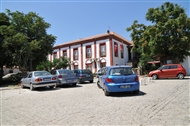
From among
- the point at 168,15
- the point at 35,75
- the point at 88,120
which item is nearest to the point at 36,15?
the point at 35,75

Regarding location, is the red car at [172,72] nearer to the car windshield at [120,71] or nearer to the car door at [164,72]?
the car door at [164,72]

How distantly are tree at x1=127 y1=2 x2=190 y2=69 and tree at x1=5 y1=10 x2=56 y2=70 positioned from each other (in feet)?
47.0

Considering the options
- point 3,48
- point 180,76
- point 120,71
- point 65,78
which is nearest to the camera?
point 120,71

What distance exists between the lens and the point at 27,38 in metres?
20.1

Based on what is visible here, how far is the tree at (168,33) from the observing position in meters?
20.5

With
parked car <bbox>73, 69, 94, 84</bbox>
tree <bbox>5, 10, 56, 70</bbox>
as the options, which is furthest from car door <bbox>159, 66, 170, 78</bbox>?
tree <bbox>5, 10, 56, 70</bbox>

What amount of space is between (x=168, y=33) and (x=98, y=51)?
13.9 metres

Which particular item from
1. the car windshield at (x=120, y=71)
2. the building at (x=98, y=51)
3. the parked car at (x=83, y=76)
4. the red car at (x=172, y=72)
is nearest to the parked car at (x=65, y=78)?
the parked car at (x=83, y=76)

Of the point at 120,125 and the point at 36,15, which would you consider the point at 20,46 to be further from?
the point at 120,125

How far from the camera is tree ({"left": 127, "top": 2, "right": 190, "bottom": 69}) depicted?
20.5m

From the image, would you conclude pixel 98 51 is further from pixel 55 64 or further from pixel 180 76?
pixel 180 76

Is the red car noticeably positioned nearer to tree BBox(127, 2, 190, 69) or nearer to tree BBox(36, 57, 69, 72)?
tree BBox(127, 2, 190, 69)

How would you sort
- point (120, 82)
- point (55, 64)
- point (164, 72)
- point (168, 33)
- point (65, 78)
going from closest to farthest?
point (120, 82) < point (65, 78) < point (164, 72) < point (168, 33) < point (55, 64)

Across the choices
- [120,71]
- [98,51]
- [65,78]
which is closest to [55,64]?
[98,51]
